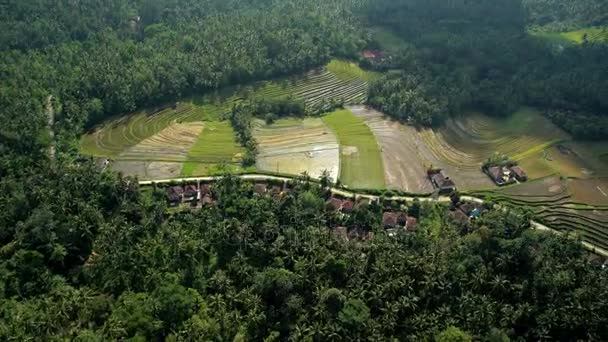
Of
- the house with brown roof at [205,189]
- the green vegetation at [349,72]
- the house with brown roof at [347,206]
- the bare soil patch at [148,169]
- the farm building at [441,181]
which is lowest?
the house with brown roof at [347,206]

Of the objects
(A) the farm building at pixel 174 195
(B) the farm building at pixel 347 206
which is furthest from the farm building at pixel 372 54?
(A) the farm building at pixel 174 195

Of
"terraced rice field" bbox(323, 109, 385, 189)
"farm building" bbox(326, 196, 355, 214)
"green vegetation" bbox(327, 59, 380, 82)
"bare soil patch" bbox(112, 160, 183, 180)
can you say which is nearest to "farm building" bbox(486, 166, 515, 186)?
"terraced rice field" bbox(323, 109, 385, 189)

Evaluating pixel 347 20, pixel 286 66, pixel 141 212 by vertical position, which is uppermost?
pixel 347 20

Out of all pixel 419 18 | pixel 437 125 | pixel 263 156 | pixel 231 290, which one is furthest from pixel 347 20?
pixel 231 290

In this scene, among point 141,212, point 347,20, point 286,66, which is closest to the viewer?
point 141,212

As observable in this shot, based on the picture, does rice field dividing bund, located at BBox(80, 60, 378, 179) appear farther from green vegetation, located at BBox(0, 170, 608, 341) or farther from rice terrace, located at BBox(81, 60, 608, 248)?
green vegetation, located at BBox(0, 170, 608, 341)

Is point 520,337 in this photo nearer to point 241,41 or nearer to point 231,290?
point 231,290

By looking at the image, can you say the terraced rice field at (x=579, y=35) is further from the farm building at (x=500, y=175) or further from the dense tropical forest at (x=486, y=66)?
the farm building at (x=500, y=175)
